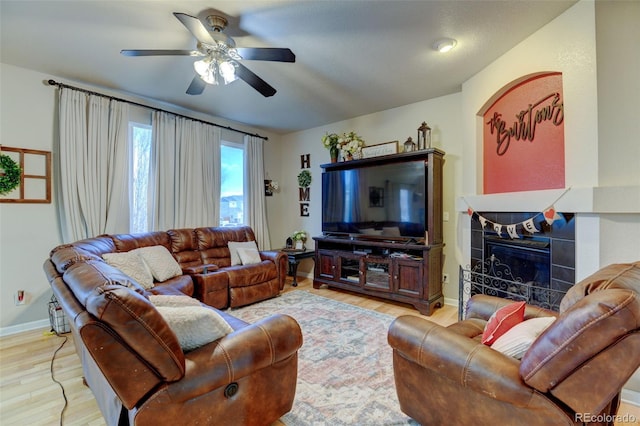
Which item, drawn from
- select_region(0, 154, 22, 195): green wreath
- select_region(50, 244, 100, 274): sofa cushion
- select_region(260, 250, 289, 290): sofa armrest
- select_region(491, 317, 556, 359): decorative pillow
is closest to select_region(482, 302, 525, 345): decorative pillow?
select_region(491, 317, 556, 359): decorative pillow

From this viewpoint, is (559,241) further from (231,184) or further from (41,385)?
(231,184)

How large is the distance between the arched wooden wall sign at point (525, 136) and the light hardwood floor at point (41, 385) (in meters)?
1.64

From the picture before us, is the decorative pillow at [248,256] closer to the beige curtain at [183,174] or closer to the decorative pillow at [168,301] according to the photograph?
the beige curtain at [183,174]

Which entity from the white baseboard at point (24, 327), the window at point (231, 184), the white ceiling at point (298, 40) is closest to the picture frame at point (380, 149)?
the white ceiling at point (298, 40)

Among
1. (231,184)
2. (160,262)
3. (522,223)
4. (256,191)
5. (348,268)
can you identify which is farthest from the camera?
(256,191)

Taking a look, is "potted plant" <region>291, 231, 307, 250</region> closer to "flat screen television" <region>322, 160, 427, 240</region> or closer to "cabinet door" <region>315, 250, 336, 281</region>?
"flat screen television" <region>322, 160, 427, 240</region>

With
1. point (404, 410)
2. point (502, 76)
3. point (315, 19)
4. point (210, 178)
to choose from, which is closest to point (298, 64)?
point (315, 19)

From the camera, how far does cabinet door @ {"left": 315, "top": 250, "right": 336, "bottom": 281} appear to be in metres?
4.18

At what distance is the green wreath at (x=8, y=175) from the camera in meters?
2.78

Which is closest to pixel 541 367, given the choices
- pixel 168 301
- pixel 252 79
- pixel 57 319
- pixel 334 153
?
pixel 168 301

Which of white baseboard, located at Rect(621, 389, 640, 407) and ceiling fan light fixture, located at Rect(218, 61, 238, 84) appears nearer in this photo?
white baseboard, located at Rect(621, 389, 640, 407)

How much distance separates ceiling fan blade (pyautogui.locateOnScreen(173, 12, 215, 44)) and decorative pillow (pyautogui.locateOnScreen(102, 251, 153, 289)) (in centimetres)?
216

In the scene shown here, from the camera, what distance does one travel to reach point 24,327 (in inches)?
114

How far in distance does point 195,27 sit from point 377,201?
9.30ft
